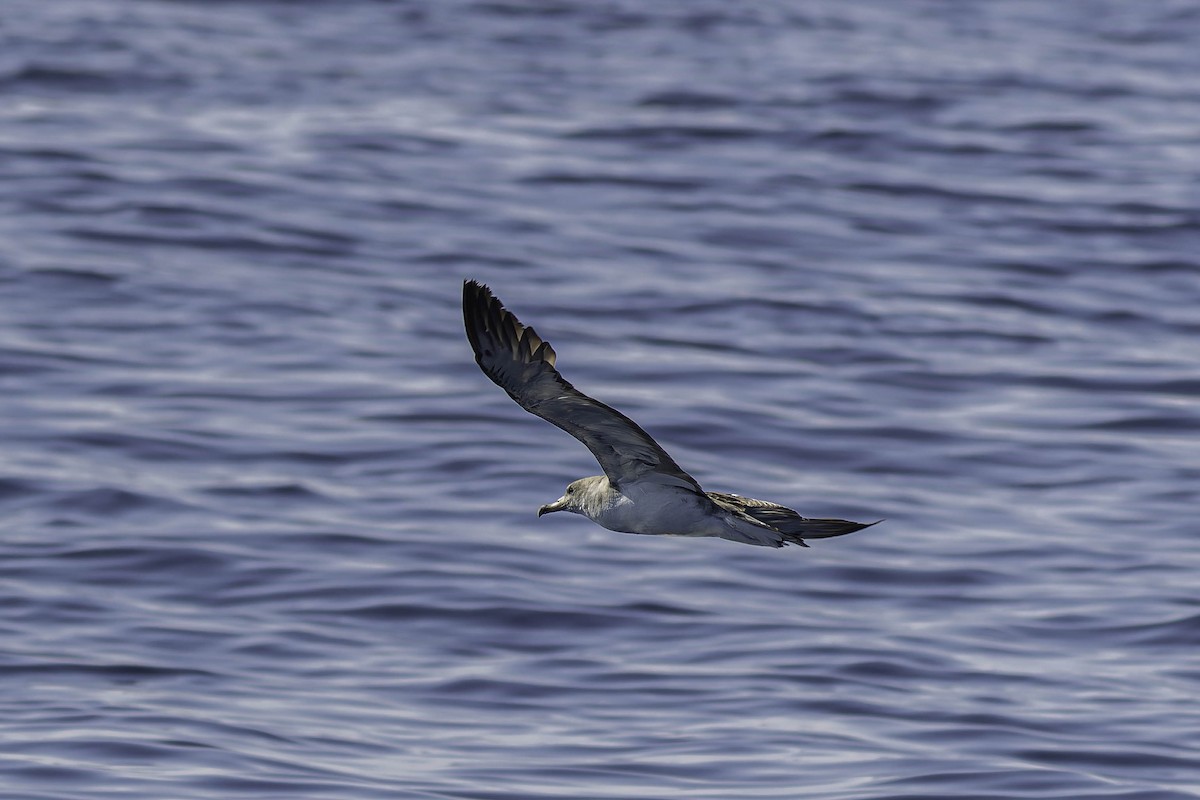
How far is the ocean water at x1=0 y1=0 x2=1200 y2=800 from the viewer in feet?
39.5

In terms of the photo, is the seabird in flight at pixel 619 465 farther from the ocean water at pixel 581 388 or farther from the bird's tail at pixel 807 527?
the ocean water at pixel 581 388

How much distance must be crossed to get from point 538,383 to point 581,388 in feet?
31.3

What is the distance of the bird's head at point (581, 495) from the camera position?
8297 mm

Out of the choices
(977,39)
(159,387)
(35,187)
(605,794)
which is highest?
(977,39)

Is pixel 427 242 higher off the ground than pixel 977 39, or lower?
lower

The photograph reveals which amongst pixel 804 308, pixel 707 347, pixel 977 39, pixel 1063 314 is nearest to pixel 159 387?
pixel 707 347

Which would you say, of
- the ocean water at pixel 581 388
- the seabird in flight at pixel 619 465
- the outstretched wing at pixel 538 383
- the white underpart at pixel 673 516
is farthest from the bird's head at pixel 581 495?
the ocean water at pixel 581 388

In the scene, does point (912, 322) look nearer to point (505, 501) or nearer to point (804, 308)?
point (804, 308)

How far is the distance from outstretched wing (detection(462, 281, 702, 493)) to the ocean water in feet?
12.5

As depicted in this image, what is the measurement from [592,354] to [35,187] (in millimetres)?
8588

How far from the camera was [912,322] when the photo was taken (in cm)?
1967

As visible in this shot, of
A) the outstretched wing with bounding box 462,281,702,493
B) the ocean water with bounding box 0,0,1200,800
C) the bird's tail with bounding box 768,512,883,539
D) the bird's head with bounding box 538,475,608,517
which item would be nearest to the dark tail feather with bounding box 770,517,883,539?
the bird's tail with bounding box 768,512,883,539

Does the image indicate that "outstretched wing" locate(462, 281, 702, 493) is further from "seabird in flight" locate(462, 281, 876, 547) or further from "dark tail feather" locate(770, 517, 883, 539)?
"dark tail feather" locate(770, 517, 883, 539)

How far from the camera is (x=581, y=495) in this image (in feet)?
27.7
